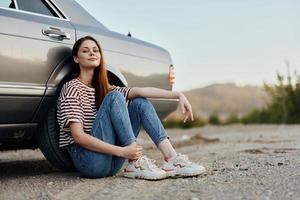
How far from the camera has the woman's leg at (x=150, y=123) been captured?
3.94m

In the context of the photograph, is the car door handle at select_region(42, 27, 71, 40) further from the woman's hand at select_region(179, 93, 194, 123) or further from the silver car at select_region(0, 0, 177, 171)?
the woman's hand at select_region(179, 93, 194, 123)

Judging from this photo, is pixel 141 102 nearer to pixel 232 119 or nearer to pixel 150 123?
pixel 150 123

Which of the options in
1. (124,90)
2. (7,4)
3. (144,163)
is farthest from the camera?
(124,90)

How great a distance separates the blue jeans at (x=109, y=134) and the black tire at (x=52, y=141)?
8.1 inches

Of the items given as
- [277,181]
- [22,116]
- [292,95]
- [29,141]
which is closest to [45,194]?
[22,116]

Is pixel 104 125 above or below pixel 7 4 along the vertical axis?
below

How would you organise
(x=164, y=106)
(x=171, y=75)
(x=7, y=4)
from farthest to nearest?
(x=171, y=75), (x=164, y=106), (x=7, y=4)

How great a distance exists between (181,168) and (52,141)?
101cm

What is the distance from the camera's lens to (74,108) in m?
3.84

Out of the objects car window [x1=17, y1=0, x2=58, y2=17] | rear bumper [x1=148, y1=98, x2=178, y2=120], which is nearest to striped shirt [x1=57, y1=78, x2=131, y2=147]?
car window [x1=17, y1=0, x2=58, y2=17]

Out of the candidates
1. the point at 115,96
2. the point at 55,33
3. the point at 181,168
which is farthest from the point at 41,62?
the point at 181,168

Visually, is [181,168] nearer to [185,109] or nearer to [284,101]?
[185,109]

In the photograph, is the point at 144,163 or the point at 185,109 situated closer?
the point at 144,163

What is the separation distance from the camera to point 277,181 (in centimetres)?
362
